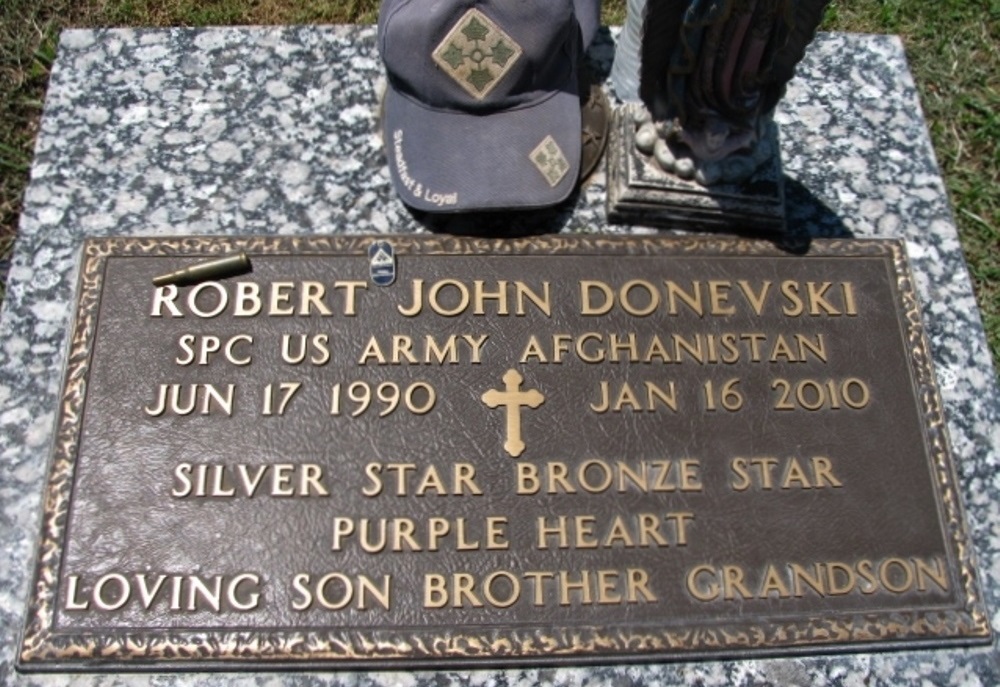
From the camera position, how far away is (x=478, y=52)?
2.97 metres

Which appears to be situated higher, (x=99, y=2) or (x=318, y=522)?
(x=99, y=2)

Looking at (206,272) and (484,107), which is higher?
(484,107)

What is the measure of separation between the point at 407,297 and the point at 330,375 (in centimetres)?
31

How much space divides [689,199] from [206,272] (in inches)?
54.0

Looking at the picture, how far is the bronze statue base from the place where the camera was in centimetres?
297

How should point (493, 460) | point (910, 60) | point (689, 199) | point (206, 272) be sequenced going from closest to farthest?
point (493, 460), point (206, 272), point (689, 199), point (910, 60)

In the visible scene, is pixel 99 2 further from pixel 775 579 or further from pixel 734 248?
pixel 775 579

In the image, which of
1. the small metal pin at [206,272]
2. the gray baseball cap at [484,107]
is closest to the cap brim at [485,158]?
the gray baseball cap at [484,107]

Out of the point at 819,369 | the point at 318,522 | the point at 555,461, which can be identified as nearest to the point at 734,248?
the point at 819,369

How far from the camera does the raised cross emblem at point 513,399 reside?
272cm

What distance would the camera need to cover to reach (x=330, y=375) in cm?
277

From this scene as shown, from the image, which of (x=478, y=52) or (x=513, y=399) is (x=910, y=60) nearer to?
(x=478, y=52)

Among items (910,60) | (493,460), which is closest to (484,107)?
(493,460)

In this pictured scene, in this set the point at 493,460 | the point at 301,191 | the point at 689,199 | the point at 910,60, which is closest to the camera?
the point at 493,460
